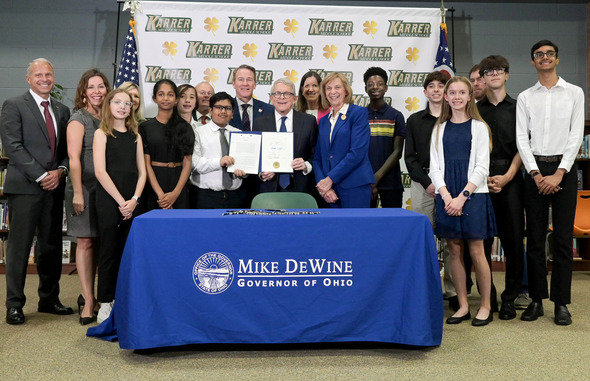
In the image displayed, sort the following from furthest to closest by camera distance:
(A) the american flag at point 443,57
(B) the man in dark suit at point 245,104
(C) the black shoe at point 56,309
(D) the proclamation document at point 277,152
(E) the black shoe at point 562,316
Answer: (A) the american flag at point 443,57 < (B) the man in dark suit at point 245,104 < (C) the black shoe at point 56,309 < (D) the proclamation document at point 277,152 < (E) the black shoe at point 562,316

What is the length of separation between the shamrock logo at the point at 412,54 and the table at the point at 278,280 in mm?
3486

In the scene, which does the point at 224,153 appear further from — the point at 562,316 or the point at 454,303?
the point at 562,316

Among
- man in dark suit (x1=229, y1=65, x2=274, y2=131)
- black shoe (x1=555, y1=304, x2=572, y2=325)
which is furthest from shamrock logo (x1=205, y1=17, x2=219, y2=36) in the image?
black shoe (x1=555, y1=304, x2=572, y2=325)

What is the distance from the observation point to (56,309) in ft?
13.6

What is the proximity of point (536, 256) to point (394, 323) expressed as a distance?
1.53 meters

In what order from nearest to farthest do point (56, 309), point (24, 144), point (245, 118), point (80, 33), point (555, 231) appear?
point (555, 231), point (24, 144), point (56, 309), point (245, 118), point (80, 33)

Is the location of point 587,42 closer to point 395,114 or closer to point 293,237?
point 395,114

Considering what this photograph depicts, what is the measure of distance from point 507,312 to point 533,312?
171 millimetres

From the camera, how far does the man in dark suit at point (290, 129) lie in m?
4.18

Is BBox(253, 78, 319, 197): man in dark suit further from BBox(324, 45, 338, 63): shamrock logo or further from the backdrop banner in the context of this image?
BBox(324, 45, 338, 63): shamrock logo

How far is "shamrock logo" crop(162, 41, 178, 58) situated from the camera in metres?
5.85

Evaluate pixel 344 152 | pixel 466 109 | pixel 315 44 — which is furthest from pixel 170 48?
pixel 466 109

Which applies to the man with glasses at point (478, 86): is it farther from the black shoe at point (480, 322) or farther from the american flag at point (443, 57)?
the black shoe at point (480, 322)

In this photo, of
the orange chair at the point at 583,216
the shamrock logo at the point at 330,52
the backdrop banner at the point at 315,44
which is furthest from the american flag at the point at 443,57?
the orange chair at the point at 583,216
